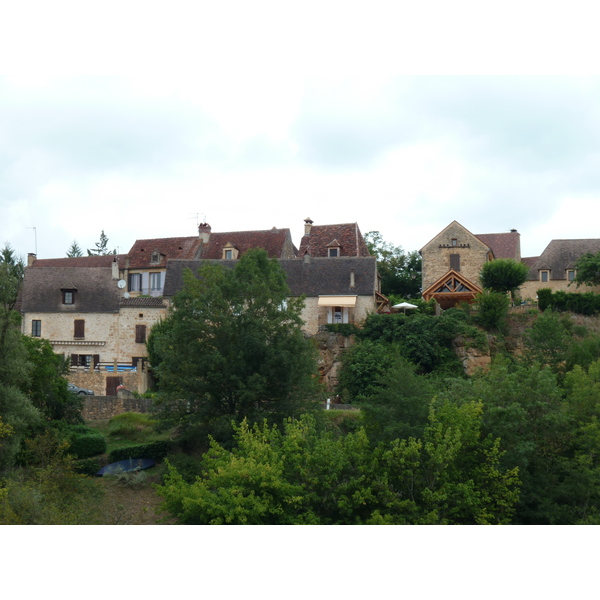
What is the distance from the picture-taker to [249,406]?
2395 centimetres

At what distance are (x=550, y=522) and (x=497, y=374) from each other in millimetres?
5532

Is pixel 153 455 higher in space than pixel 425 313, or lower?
lower

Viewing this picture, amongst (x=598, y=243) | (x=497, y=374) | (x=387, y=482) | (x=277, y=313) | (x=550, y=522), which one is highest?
(x=598, y=243)

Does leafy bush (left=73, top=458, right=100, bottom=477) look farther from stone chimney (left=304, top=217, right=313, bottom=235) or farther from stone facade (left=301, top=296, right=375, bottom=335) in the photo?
stone chimney (left=304, top=217, right=313, bottom=235)

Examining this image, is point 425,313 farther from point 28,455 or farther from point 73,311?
point 28,455

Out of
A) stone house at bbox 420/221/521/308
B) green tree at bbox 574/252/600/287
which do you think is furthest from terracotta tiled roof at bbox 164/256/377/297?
green tree at bbox 574/252/600/287

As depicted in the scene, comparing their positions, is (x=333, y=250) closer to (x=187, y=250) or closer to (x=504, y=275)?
(x=187, y=250)

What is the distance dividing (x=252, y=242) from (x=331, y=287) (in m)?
7.24

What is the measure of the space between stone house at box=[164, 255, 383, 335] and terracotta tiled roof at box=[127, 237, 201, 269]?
3.32 m

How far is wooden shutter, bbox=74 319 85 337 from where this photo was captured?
36.0 m

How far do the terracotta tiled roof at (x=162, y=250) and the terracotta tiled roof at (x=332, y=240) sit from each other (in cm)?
595

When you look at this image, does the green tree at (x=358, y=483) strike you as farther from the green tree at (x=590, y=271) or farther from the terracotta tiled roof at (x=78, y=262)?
the terracotta tiled roof at (x=78, y=262)

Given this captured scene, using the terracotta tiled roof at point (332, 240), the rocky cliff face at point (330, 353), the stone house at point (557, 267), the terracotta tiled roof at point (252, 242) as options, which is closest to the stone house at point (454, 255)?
the terracotta tiled roof at point (332, 240)

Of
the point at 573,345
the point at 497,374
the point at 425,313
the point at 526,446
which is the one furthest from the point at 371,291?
the point at 526,446
